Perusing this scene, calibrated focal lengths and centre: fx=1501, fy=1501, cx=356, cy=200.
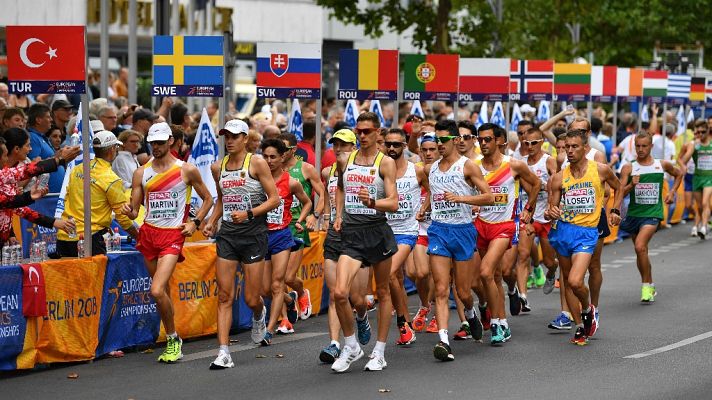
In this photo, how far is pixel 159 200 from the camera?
13.1 metres

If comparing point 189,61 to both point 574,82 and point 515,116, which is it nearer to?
point 574,82

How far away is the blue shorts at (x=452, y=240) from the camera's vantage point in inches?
530

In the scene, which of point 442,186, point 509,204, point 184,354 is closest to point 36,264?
point 184,354

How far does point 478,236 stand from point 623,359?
6.65ft

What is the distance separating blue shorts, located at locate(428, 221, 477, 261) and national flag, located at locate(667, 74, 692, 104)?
19072mm

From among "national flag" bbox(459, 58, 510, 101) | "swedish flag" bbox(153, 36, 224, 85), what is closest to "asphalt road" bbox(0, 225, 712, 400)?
Answer: "swedish flag" bbox(153, 36, 224, 85)

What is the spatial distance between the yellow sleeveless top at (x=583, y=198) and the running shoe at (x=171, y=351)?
394 centimetres

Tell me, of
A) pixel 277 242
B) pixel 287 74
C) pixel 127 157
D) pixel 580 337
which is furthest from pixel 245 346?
pixel 287 74

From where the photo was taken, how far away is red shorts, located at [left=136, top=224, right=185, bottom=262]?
1309 cm

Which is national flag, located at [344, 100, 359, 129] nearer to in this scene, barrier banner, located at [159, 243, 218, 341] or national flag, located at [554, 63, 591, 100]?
national flag, located at [554, 63, 591, 100]

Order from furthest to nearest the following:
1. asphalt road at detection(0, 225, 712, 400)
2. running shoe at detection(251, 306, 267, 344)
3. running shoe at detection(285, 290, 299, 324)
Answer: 1. running shoe at detection(285, 290, 299, 324)
2. running shoe at detection(251, 306, 267, 344)
3. asphalt road at detection(0, 225, 712, 400)

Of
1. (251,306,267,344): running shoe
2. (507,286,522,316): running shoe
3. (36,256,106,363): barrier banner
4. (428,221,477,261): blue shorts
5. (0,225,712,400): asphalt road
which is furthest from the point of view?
(507,286,522,316): running shoe

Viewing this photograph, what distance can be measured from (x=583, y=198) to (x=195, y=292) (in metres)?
3.90

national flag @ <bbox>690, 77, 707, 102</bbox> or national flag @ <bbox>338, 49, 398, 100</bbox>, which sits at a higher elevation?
national flag @ <bbox>338, 49, 398, 100</bbox>
